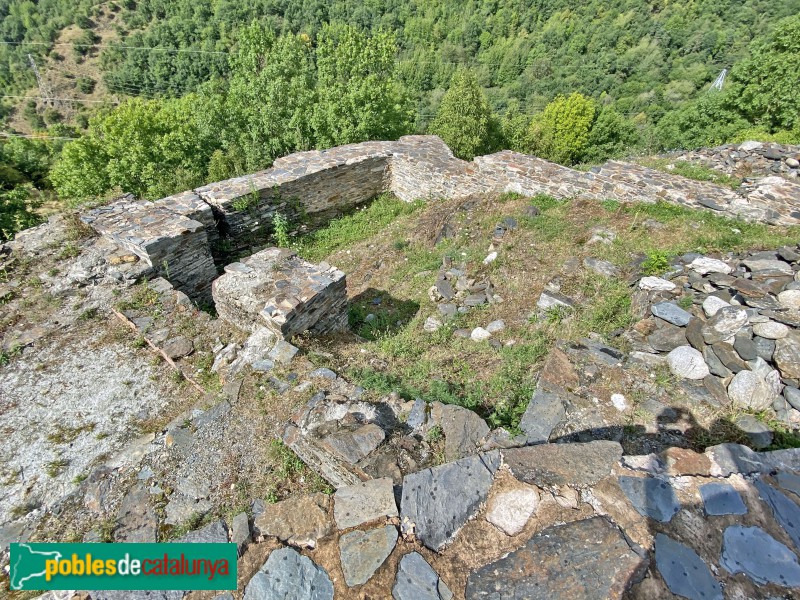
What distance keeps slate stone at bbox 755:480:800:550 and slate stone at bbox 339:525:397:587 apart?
7.47 ft

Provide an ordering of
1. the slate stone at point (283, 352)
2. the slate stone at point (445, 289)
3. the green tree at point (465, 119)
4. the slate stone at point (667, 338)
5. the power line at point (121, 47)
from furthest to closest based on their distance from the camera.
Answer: the power line at point (121, 47), the green tree at point (465, 119), the slate stone at point (445, 289), the slate stone at point (283, 352), the slate stone at point (667, 338)

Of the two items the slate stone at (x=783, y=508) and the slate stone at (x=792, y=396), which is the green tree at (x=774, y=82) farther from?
the slate stone at (x=783, y=508)

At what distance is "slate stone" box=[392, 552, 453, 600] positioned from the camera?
87.6 inches

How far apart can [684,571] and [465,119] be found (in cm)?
1686

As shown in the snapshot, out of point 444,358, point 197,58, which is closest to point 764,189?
point 444,358

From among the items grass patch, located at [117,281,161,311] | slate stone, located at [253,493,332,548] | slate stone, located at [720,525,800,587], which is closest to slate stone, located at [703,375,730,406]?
slate stone, located at [720,525,800,587]

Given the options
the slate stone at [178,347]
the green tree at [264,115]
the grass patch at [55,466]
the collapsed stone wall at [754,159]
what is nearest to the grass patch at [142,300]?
the slate stone at [178,347]

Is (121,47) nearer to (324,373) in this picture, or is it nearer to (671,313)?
(324,373)

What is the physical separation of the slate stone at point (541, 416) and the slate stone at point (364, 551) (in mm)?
1608

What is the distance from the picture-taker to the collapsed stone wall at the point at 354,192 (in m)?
6.53

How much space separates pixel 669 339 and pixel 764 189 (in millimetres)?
5006

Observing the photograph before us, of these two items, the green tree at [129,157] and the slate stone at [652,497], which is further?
the green tree at [129,157]

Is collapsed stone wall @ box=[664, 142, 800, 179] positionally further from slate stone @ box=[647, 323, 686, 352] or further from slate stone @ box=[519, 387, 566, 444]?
slate stone @ box=[519, 387, 566, 444]

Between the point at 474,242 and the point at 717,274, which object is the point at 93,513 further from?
the point at 717,274
